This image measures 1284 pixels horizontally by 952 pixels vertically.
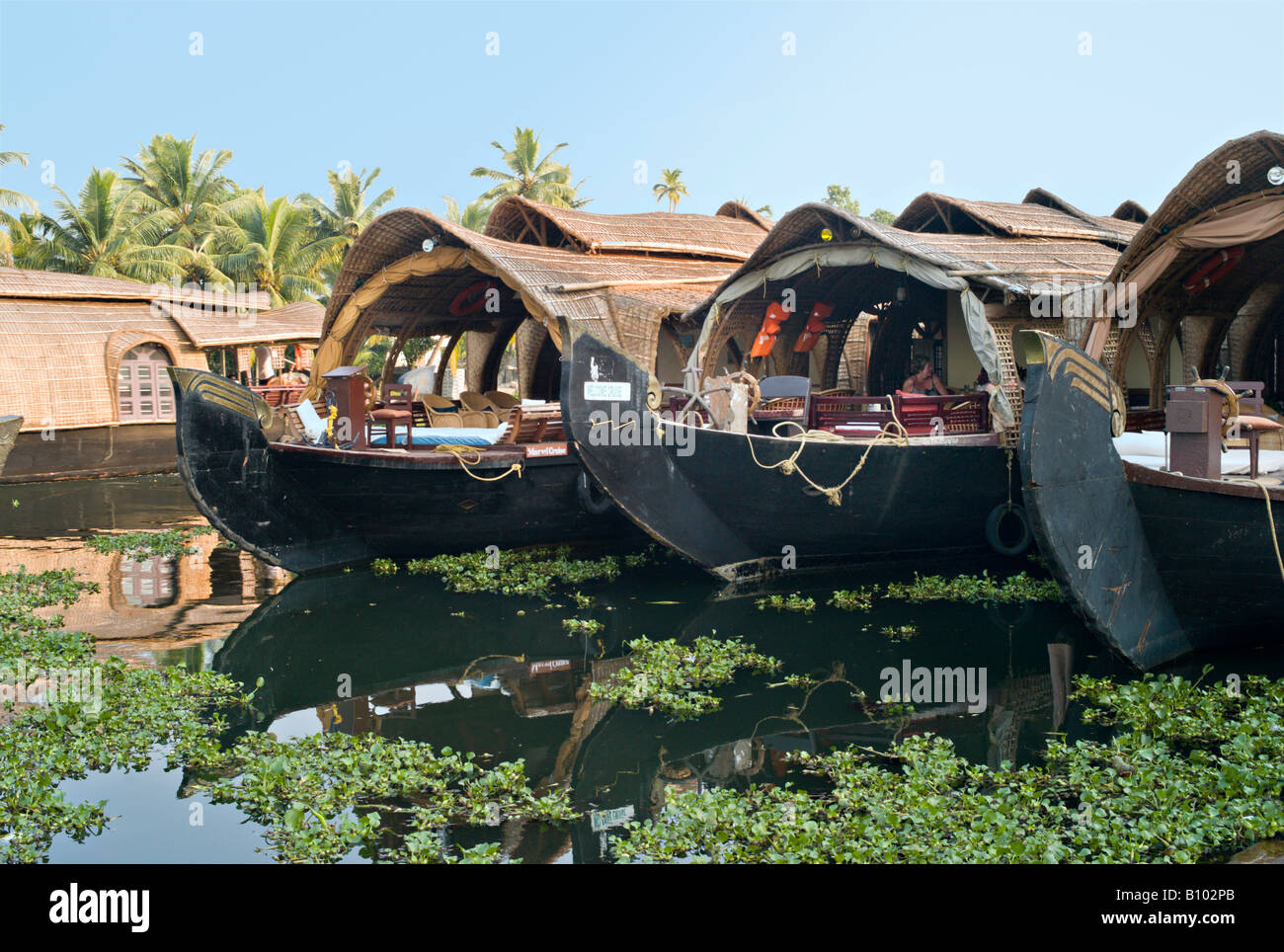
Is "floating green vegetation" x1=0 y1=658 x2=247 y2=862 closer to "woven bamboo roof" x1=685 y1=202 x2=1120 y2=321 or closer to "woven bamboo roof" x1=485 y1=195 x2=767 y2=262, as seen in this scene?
"woven bamboo roof" x1=685 y1=202 x2=1120 y2=321

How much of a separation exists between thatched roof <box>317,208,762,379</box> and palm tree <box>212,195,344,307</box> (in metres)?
12.3

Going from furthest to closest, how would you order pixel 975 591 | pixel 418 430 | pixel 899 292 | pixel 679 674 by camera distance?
pixel 899 292 < pixel 418 430 < pixel 975 591 < pixel 679 674

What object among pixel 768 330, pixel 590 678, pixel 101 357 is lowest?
pixel 590 678

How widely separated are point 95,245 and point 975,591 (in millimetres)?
20206

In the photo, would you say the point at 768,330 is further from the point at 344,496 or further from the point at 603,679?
the point at 603,679

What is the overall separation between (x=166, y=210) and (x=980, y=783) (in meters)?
24.8

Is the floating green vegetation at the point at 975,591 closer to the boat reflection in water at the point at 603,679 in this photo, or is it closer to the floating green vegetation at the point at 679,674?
the boat reflection in water at the point at 603,679

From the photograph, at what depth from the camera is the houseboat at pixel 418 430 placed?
812cm

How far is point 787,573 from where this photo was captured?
26.8 ft

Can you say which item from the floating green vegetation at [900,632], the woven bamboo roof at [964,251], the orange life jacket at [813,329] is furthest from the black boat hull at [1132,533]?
the orange life jacket at [813,329]

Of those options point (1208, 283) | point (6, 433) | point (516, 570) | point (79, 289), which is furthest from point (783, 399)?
point (79, 289)

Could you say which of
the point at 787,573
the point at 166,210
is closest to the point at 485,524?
the point at 787,573

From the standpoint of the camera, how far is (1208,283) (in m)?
8.31
